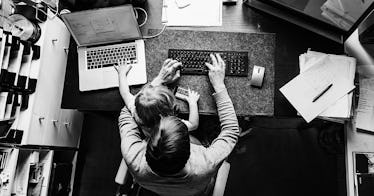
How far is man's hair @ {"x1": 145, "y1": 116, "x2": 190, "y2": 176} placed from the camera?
940 millimetres

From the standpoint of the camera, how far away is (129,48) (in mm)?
1400

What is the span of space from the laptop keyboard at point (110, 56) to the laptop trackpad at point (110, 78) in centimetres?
3

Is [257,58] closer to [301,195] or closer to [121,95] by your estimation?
[121,95]

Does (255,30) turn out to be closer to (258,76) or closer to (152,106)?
(258,76)

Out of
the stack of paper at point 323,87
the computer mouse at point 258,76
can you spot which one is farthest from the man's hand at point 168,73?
the stack of paper at point 323,87

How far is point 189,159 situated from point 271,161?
0.84m

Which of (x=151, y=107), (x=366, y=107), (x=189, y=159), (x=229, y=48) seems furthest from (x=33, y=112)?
(x=366, y=107)

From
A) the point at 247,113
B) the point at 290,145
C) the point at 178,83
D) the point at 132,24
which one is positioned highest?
the point at 132,24

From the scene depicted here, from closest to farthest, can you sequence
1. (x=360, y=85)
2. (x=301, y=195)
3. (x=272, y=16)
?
(x=360, y=85)
(x=272, y=16)
(x=301, y=195)

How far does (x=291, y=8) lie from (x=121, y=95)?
0.74 meters

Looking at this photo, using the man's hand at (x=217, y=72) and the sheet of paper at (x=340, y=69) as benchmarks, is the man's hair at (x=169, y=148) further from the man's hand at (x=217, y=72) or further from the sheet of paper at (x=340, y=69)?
the sheet of paper at (x=340, y=69)

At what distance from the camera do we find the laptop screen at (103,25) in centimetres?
125

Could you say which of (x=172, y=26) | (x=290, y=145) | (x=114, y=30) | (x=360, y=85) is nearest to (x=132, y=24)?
(x=114, y=30)

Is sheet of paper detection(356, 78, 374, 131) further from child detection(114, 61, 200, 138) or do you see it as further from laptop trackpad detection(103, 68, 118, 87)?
laptop trackpad detection(103, 68, 118, 87)
